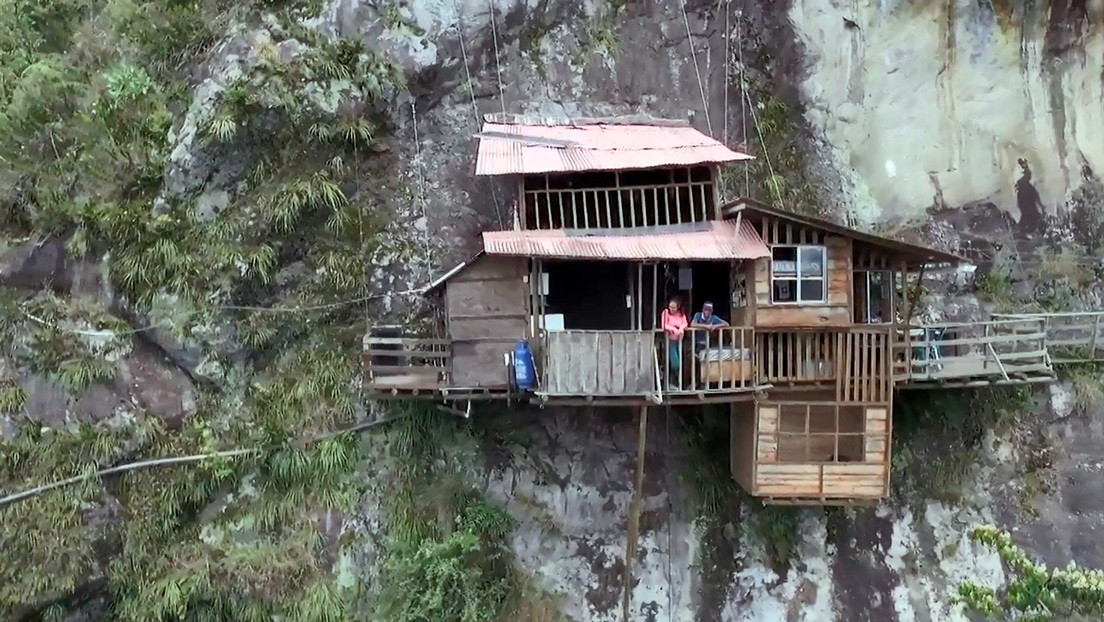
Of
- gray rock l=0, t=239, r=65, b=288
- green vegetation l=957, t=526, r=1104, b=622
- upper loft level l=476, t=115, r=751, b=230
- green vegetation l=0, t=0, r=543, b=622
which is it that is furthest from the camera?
gray rock l=0, t=239, r=65, b=288

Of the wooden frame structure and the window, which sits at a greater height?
the wooden frame structure

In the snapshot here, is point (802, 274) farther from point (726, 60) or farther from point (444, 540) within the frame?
point (444, 540)

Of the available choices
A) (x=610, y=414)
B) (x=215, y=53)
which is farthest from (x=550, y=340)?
(x=215, y=53)

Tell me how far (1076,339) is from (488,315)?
14.2 metres

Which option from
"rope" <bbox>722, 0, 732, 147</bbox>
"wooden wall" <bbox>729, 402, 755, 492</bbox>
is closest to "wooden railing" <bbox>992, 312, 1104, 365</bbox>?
"wooden wall" <bbox>729, 402, 755, 492</bbox>

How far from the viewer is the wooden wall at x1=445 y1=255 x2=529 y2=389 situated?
517 inches

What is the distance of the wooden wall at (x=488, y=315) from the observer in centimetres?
1312

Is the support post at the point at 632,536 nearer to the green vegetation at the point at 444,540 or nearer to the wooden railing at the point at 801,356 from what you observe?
the green vegetation at the point at 444,540

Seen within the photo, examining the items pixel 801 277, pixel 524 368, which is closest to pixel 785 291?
pixel 801 277

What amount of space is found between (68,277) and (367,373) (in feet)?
25.5

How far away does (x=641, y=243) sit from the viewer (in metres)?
12.9

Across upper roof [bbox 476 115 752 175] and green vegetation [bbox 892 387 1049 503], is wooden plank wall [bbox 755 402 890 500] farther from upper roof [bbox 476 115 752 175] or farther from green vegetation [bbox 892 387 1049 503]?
upper roof [bbox 476 115 752 175]

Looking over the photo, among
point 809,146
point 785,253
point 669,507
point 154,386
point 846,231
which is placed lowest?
point 669,507

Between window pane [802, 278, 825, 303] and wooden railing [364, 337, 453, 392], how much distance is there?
23.2 feet
